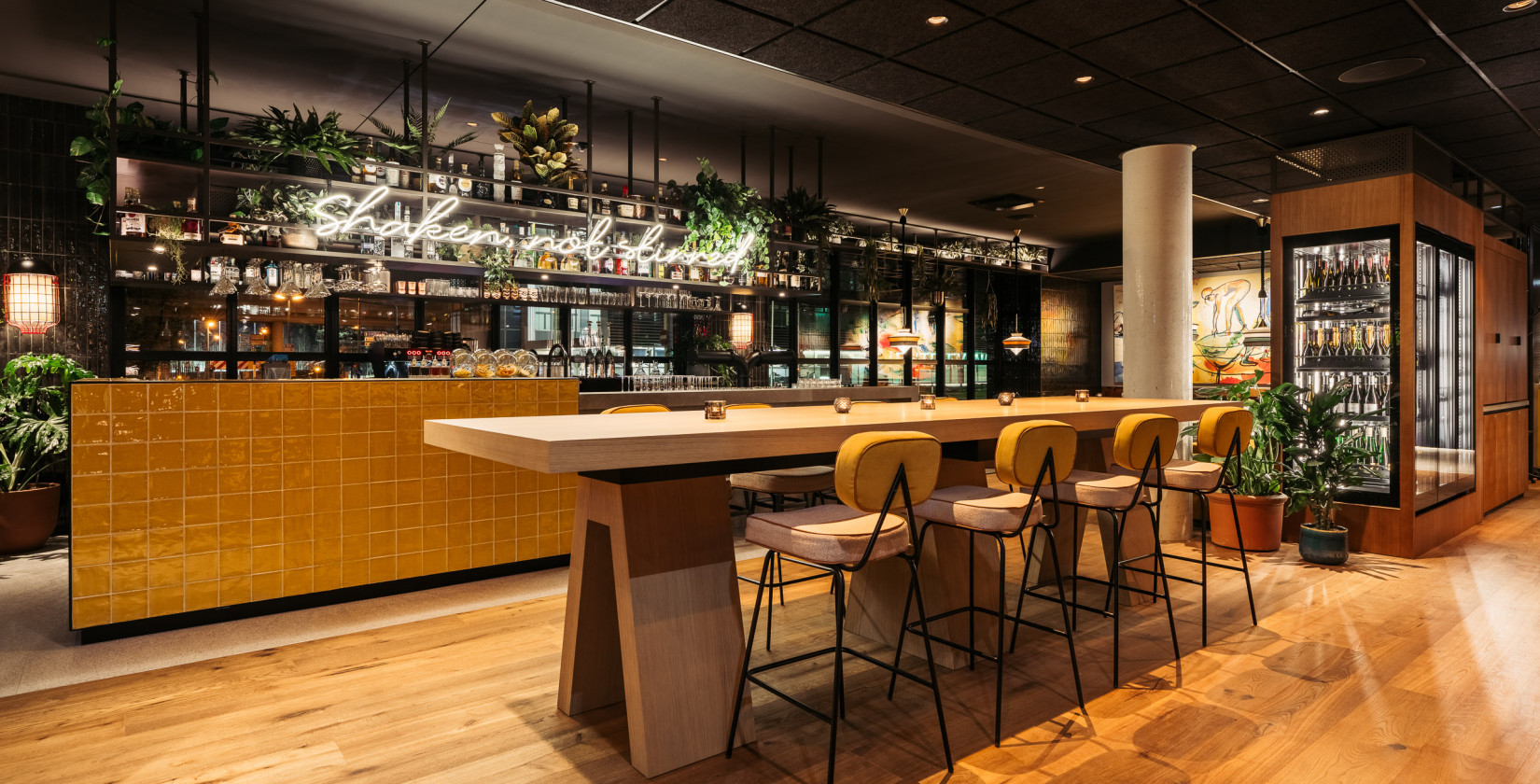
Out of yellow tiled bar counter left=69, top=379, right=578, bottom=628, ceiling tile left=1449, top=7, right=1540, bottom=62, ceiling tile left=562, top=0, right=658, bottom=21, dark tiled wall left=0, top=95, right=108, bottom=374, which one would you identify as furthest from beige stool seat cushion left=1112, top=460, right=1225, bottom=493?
dark tiled wall left=0, top=95, right=108, bottom=374

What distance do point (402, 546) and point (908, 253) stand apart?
7957 mm

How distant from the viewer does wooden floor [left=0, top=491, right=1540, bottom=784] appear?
7.83 feet

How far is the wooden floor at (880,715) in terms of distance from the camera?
239 cm

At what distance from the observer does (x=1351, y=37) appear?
13.1ft

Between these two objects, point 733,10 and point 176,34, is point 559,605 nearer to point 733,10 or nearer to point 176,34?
point 733,10

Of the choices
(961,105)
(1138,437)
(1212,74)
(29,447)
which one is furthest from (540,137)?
(1138,437)

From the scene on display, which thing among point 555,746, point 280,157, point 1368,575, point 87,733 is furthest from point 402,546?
point 1368,575

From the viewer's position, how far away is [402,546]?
4.22 meters

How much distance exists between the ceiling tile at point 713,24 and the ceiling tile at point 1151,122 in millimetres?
2650

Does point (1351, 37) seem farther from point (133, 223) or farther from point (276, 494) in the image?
point (133, 223)

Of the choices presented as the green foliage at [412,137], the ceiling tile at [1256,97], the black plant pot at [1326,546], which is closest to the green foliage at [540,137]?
the green foliage at [412,137]

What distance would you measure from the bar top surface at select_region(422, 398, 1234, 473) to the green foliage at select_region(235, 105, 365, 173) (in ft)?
11.8

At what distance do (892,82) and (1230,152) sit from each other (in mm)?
3148

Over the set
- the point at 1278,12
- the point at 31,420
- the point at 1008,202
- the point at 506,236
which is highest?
the point at 1008,202
